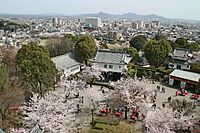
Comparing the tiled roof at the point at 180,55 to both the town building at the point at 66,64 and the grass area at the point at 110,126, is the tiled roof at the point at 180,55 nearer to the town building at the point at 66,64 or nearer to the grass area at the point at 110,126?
the town building at the point at 66,64

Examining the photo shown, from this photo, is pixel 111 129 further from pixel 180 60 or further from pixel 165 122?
pixel 180 60

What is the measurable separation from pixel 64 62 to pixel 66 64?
43 centimetres

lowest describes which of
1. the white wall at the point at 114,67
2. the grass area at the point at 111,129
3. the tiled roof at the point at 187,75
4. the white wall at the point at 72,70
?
the grass area at the point at 111,129

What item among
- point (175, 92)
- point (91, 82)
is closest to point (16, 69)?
point (91, 82)

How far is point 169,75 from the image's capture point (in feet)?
110

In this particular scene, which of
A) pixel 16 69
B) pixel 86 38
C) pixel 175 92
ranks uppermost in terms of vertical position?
pixel 86 38

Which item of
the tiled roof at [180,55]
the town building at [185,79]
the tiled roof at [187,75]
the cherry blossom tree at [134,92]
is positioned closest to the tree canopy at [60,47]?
the tiled roof at [180,55]

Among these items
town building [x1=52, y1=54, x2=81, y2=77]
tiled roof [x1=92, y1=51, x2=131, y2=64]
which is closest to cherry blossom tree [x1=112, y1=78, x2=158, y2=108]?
tiled roof [x1=92, y1=51, x2=131, y2=64]

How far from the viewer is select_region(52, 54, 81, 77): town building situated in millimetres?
34844

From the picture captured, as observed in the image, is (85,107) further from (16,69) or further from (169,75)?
(169,75)

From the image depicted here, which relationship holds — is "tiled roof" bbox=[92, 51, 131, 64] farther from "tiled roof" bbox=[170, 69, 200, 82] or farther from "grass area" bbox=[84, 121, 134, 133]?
"grass area" bbox=[84, 121, 134, 133]

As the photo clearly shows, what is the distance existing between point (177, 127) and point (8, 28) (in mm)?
115693

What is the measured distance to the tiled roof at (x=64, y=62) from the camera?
1379 inches

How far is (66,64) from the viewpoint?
36188 mm
